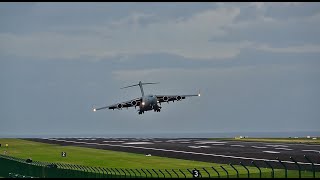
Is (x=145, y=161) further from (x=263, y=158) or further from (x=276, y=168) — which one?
(x=276, y=168)

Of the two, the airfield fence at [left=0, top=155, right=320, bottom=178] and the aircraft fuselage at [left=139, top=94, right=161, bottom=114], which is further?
the aircraft fuselage at [left=139, top=94, right=161, bottom=114]

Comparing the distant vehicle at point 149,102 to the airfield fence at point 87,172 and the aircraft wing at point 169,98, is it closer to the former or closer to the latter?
the aircraft wing at point 169,98

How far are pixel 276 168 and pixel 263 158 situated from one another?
55.9 ft

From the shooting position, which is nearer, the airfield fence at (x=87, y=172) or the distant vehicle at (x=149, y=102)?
the airfield fence at (x=87, y=172)

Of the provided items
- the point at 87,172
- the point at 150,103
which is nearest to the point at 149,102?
the point at 150,103

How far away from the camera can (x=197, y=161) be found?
78562 mm

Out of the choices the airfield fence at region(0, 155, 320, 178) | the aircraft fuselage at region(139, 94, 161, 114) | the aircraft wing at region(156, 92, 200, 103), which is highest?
the aircraft wing at region(156, 92, 200, 103)

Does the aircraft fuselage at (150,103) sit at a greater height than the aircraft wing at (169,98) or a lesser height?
lesser

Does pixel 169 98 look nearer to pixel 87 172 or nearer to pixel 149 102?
pixel 149 102

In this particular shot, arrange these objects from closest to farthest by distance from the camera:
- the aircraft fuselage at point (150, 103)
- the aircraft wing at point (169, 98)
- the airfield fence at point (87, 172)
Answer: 1. the airfield fence at point (87, 172)
2. the aircraft fuselage at point (150, 103)
3. the aircraft wing at point (169, 98)

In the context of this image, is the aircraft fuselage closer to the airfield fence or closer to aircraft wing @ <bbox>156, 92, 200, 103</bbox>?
aircraft wing @ <bbox>156, 92, 200, 103</bbox>

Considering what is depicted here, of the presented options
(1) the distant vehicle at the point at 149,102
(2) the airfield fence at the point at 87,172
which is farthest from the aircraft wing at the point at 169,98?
(2) the airfield fence at the point at 87,172

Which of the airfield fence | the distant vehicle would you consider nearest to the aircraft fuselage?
the distant vehicle

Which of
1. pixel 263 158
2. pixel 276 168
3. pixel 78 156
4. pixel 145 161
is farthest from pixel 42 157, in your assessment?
pixel 276 168
